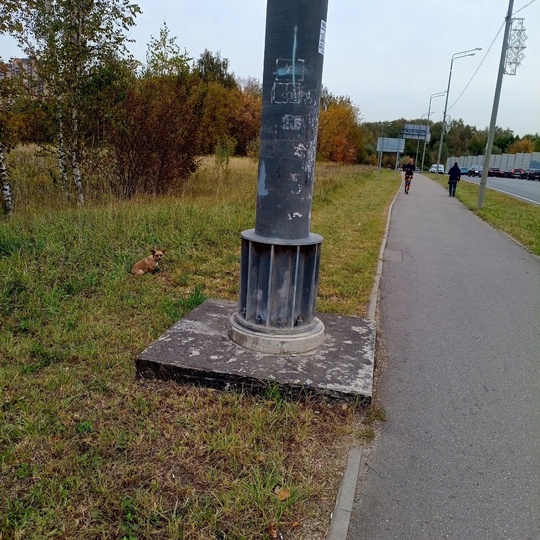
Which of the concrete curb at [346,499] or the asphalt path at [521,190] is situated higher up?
the asphalt path at [521,190]

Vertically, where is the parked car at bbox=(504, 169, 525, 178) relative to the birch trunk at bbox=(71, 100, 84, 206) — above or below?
above

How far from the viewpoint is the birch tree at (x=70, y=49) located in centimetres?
1012

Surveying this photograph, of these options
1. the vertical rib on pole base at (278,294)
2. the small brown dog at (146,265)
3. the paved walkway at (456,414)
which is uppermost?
the vertical rib on pole base at (278,294)

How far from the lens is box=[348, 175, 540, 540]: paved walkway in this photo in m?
2.46

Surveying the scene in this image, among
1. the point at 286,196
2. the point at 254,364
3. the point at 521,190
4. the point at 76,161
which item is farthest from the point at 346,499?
the point at 521,190

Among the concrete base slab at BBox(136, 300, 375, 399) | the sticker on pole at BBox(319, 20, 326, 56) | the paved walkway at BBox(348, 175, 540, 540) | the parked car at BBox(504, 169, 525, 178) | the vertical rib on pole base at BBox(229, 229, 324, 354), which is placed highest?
the parked car at BBox(504, 169, 525, 178)

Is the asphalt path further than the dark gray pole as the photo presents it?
Yes

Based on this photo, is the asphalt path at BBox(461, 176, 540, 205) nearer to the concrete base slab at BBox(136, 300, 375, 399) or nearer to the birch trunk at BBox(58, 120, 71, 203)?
the birch trunk at BBox(58, 120, 71, 203)

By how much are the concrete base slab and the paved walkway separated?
1.27 feet

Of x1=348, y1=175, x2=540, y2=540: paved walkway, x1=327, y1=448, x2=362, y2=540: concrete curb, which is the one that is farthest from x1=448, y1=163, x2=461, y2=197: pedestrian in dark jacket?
x1=327, y1=448, x2=362, y2=540: concrete curb

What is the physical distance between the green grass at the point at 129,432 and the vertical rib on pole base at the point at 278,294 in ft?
1.95

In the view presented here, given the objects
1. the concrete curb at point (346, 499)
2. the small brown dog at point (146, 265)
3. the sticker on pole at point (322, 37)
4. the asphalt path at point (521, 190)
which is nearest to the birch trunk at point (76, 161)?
the small brown dog at point (146, 265)

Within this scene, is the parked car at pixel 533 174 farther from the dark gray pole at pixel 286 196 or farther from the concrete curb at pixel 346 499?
the concrete curb at pixel 346 499

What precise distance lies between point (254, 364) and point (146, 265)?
10.4 ft
